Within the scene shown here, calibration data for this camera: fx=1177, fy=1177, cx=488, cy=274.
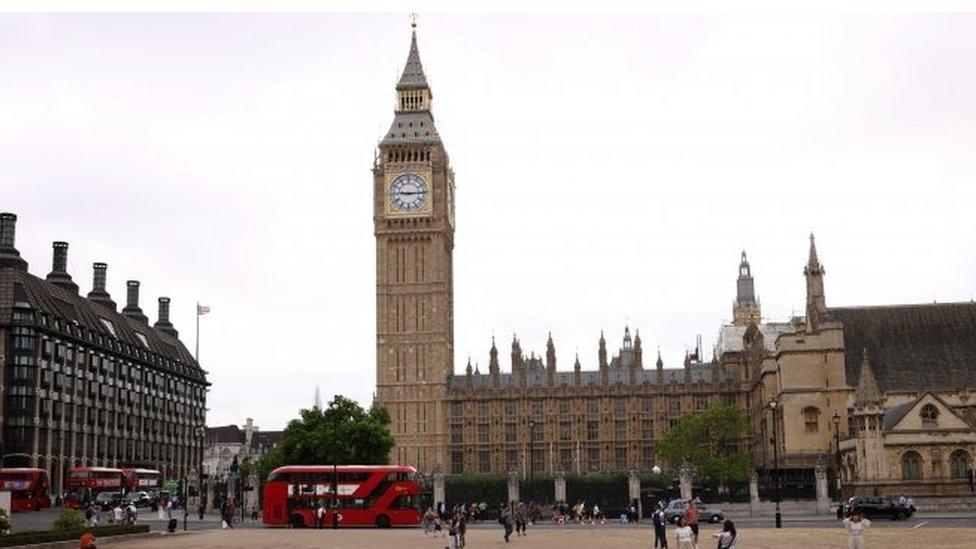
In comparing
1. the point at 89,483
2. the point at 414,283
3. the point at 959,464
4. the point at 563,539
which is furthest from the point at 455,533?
the point at 414,283

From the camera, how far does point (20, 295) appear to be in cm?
9400

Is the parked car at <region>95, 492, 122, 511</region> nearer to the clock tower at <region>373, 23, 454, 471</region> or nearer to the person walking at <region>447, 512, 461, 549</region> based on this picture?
the person walking at <region>447, 512, 461, 549</region>

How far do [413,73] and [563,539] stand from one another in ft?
323

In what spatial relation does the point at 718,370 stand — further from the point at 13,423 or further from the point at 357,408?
the point at 13,423

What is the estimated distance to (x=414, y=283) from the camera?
424ft

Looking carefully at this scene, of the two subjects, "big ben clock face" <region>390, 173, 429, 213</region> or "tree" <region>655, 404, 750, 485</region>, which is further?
"big ben clock face" <region>390, 173, 429, 213</region>

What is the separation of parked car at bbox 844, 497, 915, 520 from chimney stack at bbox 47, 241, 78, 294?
82.9 meters

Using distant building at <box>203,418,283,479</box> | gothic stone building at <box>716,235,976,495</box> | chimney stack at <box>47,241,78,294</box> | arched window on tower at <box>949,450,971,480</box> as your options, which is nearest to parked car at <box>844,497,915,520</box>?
arched window on tower at <box>949,450,971,480</box>

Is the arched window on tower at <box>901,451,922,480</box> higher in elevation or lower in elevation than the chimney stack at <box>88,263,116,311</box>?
lower

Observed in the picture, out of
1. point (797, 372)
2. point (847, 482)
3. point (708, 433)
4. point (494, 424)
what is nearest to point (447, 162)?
point (494, 424)

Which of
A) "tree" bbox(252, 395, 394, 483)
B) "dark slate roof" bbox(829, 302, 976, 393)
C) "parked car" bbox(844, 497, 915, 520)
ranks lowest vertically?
"parked car" bbox(844, 497, 915, 520)

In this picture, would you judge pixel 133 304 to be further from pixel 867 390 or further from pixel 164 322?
pixel 867 390

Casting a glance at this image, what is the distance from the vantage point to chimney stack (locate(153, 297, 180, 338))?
148125mm

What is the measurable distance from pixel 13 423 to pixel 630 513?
52.9 metres
